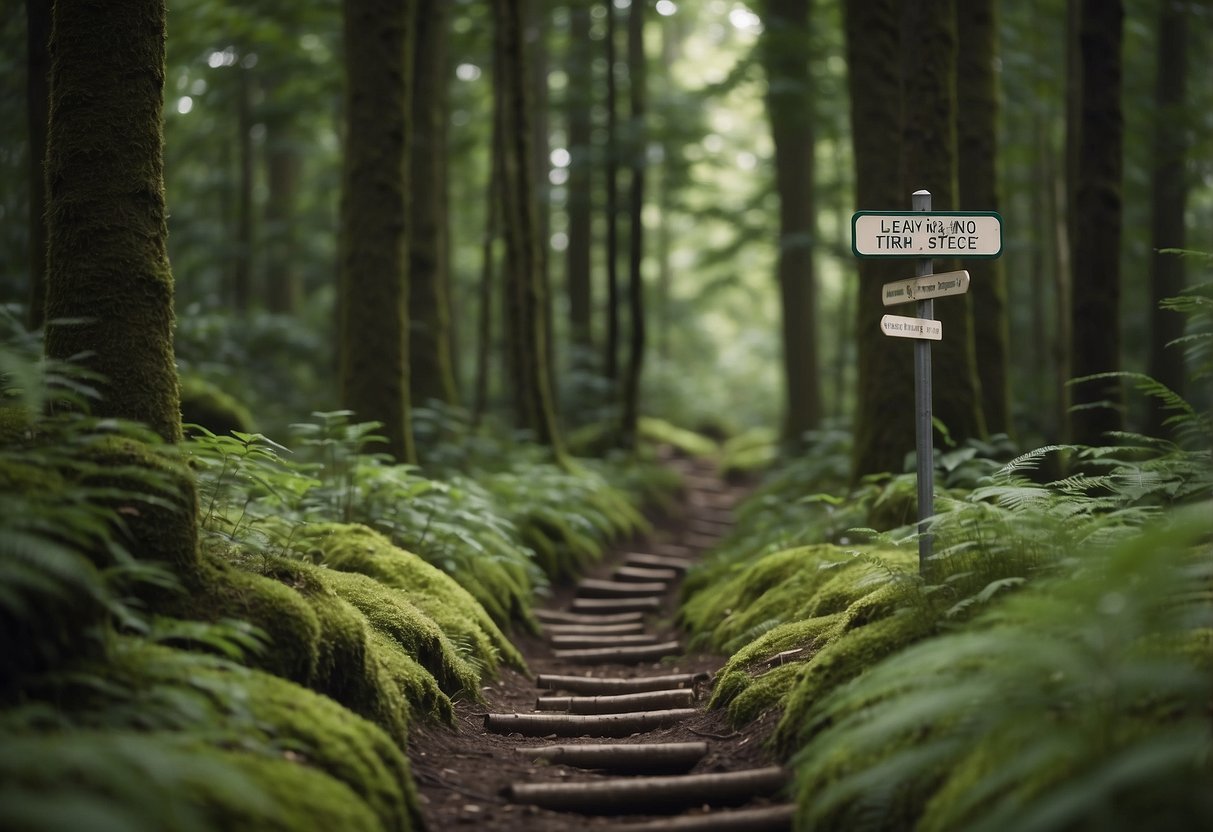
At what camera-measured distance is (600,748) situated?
4914mm

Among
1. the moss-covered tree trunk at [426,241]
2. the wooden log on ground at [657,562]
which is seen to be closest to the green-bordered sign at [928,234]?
the wooden log on ground at [657,562]

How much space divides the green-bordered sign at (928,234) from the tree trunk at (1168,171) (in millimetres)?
8655

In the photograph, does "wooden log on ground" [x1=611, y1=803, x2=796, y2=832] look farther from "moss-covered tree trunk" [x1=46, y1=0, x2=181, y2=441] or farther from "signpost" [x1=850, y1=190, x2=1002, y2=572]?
"moss-covered tree trunk" [x1=46, y1=0, x2=181, y2=441]

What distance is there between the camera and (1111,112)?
8094 mm

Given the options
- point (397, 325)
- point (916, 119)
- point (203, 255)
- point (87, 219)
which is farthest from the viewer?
point (203, 255)

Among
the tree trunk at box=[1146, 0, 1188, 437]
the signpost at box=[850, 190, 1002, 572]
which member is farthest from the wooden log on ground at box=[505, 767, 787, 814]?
the tree trunk at box=[1146, 0, 1188, 437]

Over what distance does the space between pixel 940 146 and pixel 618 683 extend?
5.86 m

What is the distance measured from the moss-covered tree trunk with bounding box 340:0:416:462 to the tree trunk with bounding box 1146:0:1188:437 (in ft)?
32.6

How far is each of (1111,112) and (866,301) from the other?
2836 mm

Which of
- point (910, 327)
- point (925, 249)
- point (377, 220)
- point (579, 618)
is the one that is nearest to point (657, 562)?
point (579, 618)

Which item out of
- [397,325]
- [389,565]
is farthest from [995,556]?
[397,325]

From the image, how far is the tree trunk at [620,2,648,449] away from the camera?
17203mm

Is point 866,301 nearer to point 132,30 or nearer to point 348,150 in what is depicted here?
point 348,150

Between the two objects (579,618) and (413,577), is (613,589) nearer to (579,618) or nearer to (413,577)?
(579,618)
